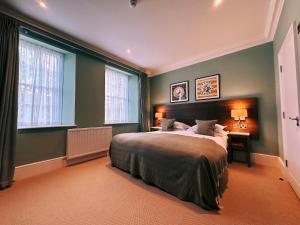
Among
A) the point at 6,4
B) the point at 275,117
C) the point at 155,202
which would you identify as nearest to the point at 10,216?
the point at 155,202

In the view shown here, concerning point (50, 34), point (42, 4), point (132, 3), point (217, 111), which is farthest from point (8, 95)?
point (217, 111)

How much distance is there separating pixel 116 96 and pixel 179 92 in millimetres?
2118

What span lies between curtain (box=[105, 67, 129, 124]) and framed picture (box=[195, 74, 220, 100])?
8.16 feet

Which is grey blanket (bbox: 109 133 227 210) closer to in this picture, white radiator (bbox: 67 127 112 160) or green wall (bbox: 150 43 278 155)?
white radiator (bbox: 67 127 112 160)

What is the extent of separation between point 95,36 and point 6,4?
4.54 feet

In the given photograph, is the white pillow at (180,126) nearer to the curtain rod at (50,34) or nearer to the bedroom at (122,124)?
the bedroom at (122,124)

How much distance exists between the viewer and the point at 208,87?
153 inches

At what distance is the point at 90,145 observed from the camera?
341cm

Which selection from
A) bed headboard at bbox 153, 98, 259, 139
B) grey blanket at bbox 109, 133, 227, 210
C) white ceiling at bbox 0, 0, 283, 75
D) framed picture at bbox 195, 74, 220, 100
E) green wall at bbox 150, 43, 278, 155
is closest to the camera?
grey blanket at bbox 109, 133, 227, 210

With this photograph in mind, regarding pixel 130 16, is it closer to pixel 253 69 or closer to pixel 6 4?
pixel 6 4

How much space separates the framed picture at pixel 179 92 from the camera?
14.2 feet

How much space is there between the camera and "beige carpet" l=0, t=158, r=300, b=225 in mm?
1428

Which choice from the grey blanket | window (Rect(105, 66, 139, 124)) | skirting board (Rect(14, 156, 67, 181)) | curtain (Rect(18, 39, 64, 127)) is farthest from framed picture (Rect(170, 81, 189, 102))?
skirting board (Rect(14, 156, 67, 181))

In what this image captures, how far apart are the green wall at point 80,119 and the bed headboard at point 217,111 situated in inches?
67.4
